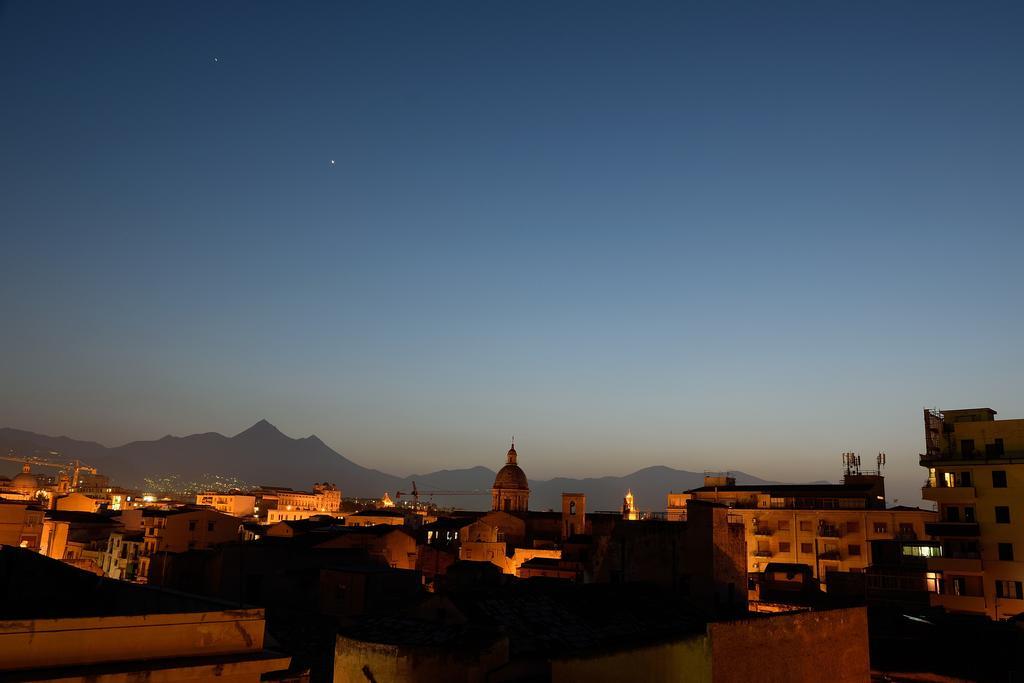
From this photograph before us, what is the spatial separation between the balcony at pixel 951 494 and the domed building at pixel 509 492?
1599 inches

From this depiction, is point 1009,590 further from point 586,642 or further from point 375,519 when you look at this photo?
point 375,519

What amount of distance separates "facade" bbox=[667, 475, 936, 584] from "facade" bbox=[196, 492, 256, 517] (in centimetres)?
8029

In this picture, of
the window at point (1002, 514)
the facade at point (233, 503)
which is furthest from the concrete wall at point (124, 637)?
the facade at point (233, 503)

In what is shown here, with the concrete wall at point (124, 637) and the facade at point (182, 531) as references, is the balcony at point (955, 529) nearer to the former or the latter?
the concrete wall at point (124, 637)

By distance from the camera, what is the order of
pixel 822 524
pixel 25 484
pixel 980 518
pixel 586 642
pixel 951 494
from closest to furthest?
1. pixel 586 642
2. pixel 980 518
3. pixel 951 494
4. pixel 822 524
5. pixel 25 484

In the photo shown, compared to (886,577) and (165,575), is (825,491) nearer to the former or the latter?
(886,577)

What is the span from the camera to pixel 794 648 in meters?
21.8

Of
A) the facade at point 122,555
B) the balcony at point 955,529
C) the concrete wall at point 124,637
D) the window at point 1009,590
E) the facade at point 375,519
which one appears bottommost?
the facade at point 122,555

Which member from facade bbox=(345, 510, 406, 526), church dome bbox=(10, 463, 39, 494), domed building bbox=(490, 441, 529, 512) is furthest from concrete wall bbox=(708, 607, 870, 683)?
church dome bbox=(10, 463, 39, 494)

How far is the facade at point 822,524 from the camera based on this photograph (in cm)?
5744

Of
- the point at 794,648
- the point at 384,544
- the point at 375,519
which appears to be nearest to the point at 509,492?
the point at 375,519

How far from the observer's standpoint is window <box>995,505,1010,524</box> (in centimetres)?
4334

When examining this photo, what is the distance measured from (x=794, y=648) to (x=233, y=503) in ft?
363

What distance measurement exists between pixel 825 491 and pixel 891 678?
4075 cm
